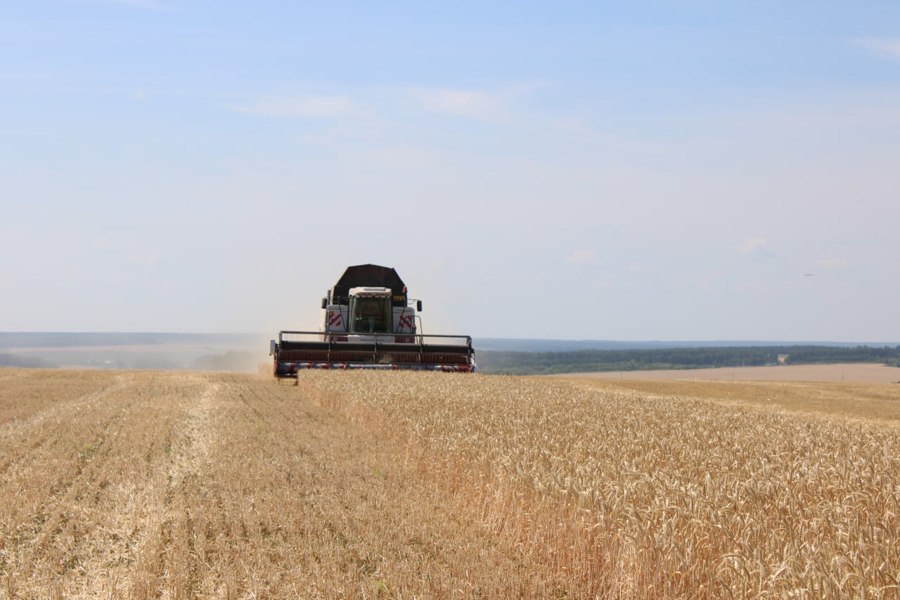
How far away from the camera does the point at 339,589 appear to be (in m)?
6.52

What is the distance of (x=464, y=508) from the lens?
9.48 metres

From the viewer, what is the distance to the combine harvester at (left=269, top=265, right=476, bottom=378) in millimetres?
27328

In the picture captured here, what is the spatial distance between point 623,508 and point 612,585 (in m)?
0.53

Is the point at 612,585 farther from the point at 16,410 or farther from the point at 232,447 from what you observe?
the point at 16,410

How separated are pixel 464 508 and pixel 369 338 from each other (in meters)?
19.6

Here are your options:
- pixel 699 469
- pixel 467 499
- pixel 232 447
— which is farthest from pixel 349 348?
pixel 699 469

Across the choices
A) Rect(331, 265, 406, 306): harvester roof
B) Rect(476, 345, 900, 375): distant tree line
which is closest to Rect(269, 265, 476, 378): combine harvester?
Rect(331, 265, 406, 306): harvester roof

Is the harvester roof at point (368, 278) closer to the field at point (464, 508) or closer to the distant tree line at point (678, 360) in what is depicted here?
the field at point (464, 508)

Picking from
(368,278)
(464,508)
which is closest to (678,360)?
(368,278)

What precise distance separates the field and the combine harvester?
11644mm

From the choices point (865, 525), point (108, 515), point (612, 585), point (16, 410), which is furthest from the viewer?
point (16, 410)

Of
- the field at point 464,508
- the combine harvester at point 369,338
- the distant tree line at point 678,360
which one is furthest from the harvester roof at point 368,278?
the distant tree line at point 678,360

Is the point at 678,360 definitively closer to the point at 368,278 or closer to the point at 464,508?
the point at 368,278

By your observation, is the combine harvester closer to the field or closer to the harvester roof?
the harvester roof
